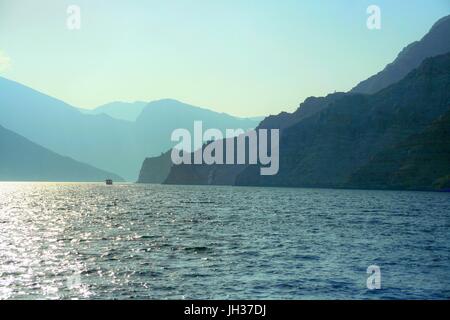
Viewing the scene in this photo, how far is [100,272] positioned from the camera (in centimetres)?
4294

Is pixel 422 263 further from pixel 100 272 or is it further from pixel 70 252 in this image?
pixel 70 252

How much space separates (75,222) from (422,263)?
206 feet

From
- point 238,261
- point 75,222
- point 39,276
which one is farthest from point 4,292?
point 75,222

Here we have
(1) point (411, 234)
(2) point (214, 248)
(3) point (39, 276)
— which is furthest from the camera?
(1) point (411, 234)

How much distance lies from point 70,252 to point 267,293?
26.7 meters

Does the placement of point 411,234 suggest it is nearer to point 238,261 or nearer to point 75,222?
point 238,261

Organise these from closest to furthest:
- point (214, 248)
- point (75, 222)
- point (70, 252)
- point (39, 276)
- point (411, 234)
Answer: point (39, 276), point (70, 252), point (214, 248), point (411, 234), point (75, 222)

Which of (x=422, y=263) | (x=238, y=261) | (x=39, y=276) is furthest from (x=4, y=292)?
(x=422, y=263)

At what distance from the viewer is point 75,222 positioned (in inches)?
3637
